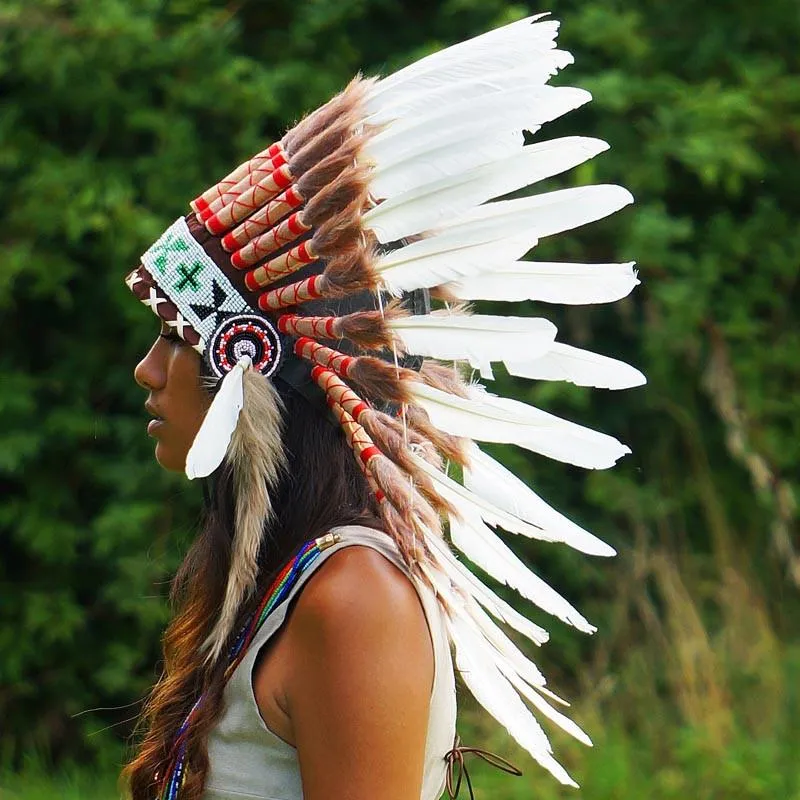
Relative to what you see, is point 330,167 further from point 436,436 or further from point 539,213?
point 436,436

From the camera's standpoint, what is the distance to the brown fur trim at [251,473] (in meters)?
1.93

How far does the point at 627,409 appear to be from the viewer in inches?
204

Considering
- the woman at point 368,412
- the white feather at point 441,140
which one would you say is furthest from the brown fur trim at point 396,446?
the white feather at point 441,140

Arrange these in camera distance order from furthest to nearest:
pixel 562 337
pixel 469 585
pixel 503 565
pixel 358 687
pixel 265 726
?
1. pixel 562 337
2. pixel 503 565
3. pixel 469 585
4. pixel 265 726
5. pixel 358 687

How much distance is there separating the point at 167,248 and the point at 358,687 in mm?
763

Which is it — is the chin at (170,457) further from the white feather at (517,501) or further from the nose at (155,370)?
the white feather at (517,501)

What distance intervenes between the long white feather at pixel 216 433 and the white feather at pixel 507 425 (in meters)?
0.25

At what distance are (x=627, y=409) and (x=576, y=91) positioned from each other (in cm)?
332

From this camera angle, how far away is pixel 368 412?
1.88 metres

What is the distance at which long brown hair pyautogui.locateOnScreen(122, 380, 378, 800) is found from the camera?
6.31 feet

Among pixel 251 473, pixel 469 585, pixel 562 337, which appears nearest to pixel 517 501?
pixel 469 585

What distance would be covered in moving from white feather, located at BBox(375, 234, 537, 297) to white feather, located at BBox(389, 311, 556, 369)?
0.06 metres

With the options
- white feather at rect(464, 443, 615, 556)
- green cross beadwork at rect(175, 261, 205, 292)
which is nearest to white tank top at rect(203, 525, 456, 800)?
white feather at rect(464, 443, 615, 556)

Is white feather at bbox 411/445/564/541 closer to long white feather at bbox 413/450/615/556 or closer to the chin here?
long white feather at bbox 413/450/615/556
